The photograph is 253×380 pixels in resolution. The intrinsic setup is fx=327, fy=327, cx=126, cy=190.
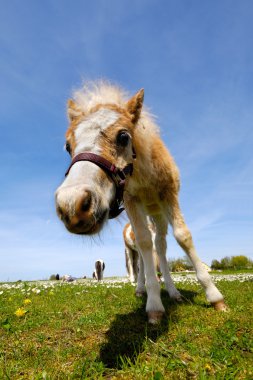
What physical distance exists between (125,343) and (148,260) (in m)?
1.86

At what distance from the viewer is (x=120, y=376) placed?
11.2 feet

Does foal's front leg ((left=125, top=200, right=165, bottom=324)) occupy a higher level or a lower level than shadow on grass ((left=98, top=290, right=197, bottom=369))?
higher

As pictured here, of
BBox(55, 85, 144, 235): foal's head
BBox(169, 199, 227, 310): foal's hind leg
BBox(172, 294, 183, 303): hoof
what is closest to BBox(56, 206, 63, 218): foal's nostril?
BBox(55, 85, 144, 235): foal's head

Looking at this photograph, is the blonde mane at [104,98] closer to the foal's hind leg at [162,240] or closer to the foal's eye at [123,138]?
the foal's eye at [123,138]

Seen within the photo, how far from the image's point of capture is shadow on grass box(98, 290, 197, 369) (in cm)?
402

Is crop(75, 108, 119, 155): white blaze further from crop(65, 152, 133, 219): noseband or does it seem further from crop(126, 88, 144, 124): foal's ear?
crop(126, 88, 144, 124): foal's ear

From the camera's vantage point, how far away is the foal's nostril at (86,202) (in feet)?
11.1

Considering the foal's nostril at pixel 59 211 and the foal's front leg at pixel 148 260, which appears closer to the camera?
the foal's nostril at pixel 59 211

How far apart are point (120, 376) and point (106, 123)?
3.13 m

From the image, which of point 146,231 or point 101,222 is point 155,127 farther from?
point 101,222

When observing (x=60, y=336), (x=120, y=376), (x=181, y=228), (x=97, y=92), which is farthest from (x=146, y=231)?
(x=120, y=376)

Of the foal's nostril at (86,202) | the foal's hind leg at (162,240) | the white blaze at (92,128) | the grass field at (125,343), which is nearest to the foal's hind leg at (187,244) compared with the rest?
the grass field at (125,343)

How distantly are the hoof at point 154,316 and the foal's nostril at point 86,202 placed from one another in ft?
9.24

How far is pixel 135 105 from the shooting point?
5.42 m
